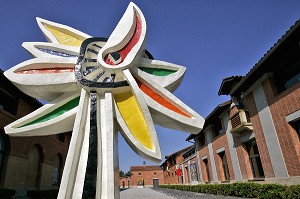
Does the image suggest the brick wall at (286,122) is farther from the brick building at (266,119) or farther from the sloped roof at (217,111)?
the sloped roof at (217,111)

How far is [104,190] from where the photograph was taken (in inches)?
214

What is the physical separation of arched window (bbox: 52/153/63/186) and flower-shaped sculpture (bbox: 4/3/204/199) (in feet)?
36.5

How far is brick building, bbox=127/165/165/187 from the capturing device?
61.2 m

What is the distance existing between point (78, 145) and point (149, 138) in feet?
6.36

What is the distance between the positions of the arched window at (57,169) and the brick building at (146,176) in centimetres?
4687

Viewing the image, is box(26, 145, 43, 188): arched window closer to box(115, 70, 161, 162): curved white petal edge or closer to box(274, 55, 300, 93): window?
box(115, 70, 161, 162): curved white petal edge

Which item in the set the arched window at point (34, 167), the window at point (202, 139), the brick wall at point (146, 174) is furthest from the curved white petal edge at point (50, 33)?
the brick wall at point (146, 174)

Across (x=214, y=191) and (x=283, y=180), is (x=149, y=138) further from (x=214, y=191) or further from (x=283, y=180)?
(x=214, y=191)

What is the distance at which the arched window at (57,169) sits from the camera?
53.2 ft

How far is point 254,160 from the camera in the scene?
14.0 metres

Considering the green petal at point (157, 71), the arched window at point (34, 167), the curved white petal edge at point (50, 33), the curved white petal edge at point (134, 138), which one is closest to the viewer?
the curved white petal edge at point (134, 138)

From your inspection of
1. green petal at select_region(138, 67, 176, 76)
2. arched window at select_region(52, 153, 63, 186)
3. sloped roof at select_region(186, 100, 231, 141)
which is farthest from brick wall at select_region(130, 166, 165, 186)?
green petal at select_region(138, 67, 176, 76)

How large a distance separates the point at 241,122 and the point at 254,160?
100 inches

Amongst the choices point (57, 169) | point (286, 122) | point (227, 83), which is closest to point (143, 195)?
point (57, 169)
